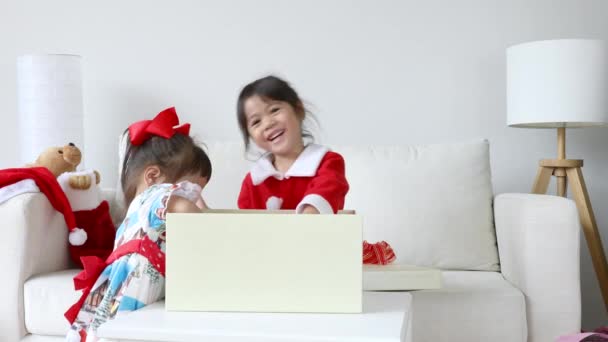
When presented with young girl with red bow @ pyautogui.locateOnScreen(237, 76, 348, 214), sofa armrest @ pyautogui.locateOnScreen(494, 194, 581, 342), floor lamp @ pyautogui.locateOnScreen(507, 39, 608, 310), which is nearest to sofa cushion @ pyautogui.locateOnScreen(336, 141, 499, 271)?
floor lamp @ pyautogui.locateOnScreen(507, 39, 608, 310)

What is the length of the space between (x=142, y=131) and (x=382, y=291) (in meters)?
0.67

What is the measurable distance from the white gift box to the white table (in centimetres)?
2

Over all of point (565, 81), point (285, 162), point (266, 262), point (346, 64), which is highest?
point (346, 64)

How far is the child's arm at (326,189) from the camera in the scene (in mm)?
1451

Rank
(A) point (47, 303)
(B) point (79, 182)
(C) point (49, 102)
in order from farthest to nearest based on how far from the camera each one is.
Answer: (C) point (49, 102) < (B) point (79, 182) < (A) point (47, 303)

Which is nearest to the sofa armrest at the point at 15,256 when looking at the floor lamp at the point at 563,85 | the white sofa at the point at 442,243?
the white sofa at the point at 442,243

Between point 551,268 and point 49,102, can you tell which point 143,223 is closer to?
point 551,268

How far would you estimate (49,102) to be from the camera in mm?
2717

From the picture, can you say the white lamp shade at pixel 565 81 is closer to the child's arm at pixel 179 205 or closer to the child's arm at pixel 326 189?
the child's arm at pixel 326 189

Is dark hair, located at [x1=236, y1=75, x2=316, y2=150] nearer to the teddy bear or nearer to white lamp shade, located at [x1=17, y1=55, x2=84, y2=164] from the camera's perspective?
the teddy bear

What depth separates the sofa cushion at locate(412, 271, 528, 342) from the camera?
167 cm

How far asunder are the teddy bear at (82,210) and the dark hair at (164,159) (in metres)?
0.42

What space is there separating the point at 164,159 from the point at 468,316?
807mm

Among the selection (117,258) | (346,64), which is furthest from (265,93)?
(346,64)
